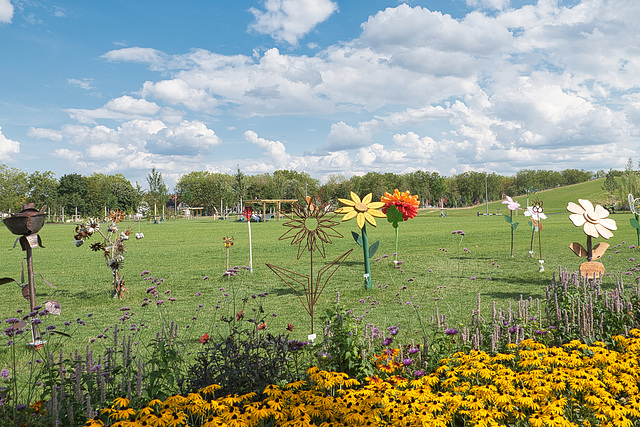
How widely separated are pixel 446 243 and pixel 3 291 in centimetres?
1631

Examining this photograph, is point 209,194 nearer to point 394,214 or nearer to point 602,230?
point 394,214

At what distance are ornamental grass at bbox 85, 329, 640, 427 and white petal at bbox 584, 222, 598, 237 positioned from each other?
5.52 m

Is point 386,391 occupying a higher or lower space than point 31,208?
lower

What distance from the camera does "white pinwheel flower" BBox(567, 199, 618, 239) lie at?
8555 mm

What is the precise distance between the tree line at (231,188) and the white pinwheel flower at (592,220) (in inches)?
1943

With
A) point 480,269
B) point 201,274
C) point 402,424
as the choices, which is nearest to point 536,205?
point 480,269

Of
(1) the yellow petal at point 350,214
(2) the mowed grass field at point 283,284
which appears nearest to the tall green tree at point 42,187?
(2) the mowed grass field at point 283,284

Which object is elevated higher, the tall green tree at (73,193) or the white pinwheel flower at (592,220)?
the tall green tree at (73,193)

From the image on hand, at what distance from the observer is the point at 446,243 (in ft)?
67.3

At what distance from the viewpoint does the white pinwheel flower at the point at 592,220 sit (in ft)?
28.1

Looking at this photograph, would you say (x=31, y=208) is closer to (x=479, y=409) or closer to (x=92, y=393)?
(x=92, y=393)

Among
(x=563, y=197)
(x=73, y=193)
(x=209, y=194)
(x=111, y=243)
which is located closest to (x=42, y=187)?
(x=73, y=193)

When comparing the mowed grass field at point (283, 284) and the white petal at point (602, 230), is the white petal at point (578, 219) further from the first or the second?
the mowed grass field at point (283, 284)

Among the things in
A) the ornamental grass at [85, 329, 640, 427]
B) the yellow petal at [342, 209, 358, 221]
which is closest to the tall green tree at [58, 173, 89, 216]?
the yellow petal at [342, 209, 358, 221]
